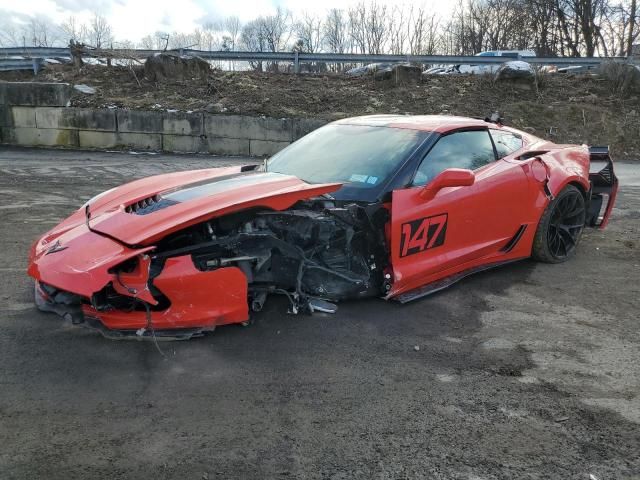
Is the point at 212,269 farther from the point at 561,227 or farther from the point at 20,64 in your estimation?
the point at 20,64

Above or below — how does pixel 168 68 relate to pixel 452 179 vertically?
above

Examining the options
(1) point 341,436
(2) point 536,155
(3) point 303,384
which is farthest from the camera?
(2) point 536,155

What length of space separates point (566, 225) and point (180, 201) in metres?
3.66

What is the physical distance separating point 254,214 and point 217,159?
8898 mm

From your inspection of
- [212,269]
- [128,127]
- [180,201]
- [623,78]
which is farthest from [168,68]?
[212,269]

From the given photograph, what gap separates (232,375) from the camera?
2943 millimetres

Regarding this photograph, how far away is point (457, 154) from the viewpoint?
4.36 meters

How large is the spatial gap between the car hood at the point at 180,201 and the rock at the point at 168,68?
40.5 ft

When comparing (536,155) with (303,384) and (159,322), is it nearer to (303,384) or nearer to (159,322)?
(303,384)

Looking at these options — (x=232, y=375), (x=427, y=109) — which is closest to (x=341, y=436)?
(x=232, y=375)

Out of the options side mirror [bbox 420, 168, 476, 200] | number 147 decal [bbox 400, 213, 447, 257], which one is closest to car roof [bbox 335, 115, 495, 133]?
side mirror [bbox 420, 168, 476, 200]

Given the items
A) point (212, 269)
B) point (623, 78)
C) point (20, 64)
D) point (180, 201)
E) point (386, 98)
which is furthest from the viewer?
point (623, 78)

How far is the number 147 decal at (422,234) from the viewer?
3.77 m

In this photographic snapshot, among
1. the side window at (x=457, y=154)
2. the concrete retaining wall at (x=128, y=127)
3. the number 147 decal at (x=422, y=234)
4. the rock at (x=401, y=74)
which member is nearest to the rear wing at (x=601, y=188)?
the side window at (x=457, y=154)
